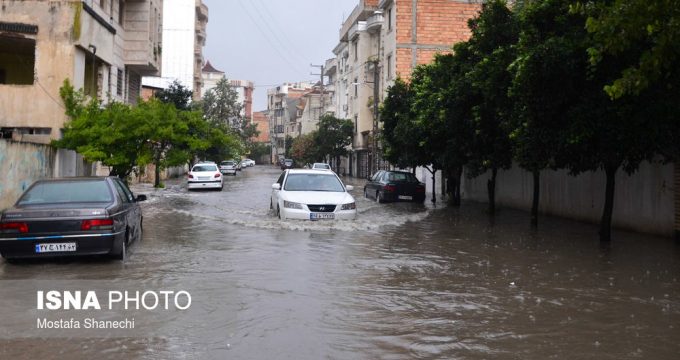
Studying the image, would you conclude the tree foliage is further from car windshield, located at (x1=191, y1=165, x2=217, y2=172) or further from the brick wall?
the brick wall

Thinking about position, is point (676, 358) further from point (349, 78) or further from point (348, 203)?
point (349, 78)

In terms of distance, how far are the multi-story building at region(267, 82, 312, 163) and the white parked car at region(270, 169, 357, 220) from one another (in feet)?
364

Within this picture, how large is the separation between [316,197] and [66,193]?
679 cm

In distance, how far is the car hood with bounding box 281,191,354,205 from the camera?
16062mm

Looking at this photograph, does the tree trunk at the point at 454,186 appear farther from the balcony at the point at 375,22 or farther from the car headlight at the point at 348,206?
the balcony at the point at 375,22

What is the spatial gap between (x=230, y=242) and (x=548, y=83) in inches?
289

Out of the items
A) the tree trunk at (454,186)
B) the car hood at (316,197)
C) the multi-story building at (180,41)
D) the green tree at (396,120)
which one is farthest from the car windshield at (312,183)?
the multi-story building at (180,41)

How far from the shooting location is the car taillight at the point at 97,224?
9930 millimetres

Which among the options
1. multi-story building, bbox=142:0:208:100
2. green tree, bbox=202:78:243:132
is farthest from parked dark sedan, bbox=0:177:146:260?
green tree, bbox=202:78:243:132

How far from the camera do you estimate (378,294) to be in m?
8.48

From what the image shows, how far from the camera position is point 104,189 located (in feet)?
36.1

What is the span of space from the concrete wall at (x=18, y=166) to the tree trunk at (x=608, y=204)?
15.4 metres

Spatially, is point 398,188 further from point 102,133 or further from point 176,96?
point 176,96

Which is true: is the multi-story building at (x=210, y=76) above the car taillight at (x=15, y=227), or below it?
above
